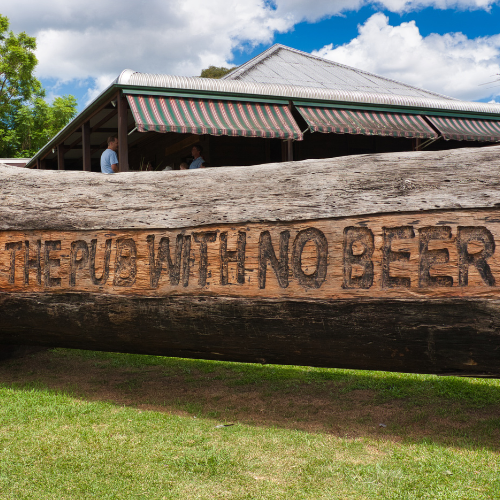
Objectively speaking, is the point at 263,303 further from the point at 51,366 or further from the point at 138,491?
the point at 51,366

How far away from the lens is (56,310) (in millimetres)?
3375

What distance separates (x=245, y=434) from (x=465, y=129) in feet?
28.2

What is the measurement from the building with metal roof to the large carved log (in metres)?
4.37

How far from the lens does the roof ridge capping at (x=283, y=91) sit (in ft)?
26.8

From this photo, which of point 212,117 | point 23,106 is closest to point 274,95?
point 212,117

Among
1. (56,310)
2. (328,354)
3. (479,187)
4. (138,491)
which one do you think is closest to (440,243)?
(479,187)

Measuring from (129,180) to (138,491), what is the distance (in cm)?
209

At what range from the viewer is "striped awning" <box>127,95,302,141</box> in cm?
777

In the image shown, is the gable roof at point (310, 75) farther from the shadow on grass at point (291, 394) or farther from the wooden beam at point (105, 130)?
the shadow on grass at point (291, 394)

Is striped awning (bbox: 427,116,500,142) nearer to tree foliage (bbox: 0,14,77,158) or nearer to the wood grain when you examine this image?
the wood grain

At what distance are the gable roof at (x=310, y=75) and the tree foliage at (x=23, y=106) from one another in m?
14.0

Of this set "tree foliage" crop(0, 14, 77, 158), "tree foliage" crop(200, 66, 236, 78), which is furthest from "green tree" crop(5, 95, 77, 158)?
"tree foliage" crop(200, 66, 236, 78)

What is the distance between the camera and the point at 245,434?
8.98ft

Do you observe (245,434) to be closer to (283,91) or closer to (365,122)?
(283,91)
